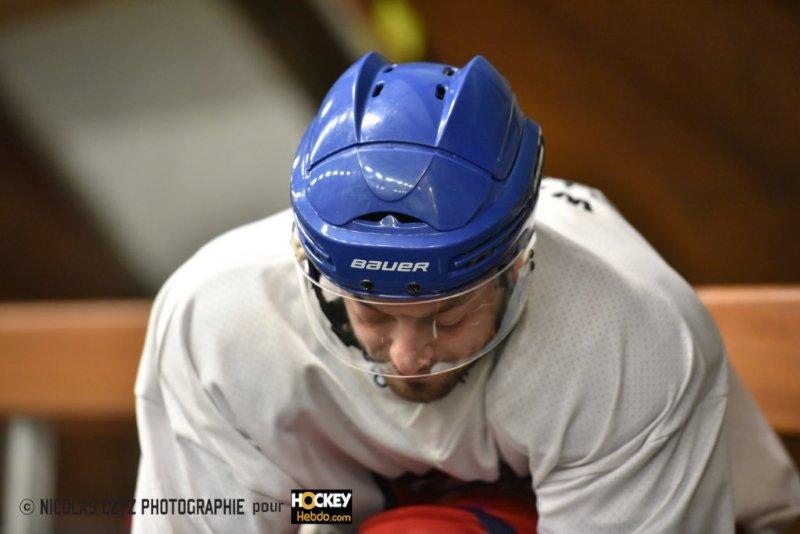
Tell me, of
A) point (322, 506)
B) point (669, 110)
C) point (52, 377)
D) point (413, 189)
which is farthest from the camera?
point (52, 377)

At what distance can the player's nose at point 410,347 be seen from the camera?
1053 millimetres

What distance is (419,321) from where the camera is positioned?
1056 millimetres

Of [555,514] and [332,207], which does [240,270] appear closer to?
[332,207]

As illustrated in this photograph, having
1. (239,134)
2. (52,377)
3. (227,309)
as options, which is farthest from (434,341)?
(239,134)

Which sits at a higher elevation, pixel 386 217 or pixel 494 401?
pixel 386 217

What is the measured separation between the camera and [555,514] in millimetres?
1142

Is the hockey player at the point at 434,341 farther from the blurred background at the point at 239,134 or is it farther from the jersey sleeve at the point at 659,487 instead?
the blurred background at the point at 239,134

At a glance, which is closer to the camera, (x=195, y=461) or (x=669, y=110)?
(x=195, y=461)

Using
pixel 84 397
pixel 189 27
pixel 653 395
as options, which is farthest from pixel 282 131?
pixel 653 395

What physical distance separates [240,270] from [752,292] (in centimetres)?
86

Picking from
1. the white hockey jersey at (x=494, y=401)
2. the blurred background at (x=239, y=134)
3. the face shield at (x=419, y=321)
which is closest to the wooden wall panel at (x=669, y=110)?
the blurred background at (x=239, y=134)

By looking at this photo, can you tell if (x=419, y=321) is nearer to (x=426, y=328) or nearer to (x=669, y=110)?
(x=426, y=328)

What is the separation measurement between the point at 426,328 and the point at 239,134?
1618 millimetres

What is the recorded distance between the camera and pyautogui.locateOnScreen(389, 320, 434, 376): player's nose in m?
1.05
